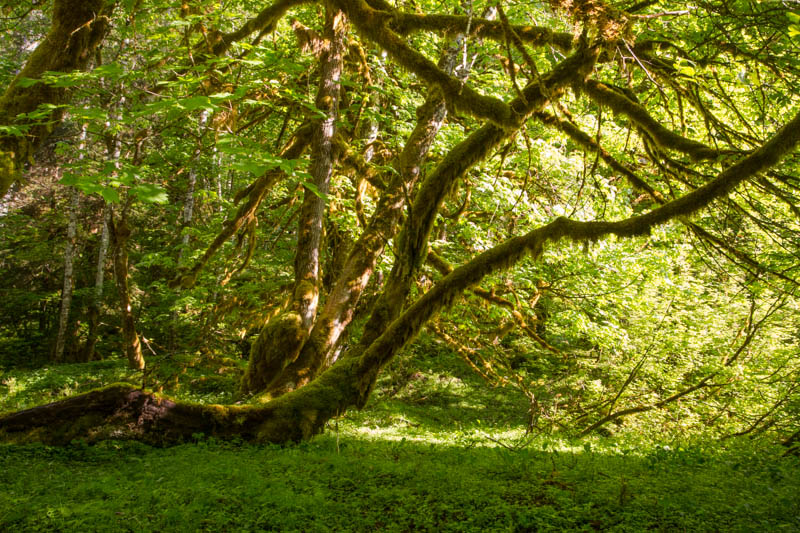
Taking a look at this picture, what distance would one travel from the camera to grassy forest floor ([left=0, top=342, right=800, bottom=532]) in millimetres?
3393

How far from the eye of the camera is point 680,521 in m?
3.33

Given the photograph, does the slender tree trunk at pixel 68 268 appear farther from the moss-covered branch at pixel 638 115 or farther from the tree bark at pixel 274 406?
the moss-covered branch at pixel 638 115

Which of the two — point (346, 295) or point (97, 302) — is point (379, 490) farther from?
point (97, 302)

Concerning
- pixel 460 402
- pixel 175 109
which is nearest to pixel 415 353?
pixel 460 402

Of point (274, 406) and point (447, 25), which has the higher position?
point (447, 25)

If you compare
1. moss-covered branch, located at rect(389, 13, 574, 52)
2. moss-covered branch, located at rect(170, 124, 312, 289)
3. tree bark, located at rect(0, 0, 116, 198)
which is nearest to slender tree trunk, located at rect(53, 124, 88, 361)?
moss-covered branch, located at rect(170, 124, 312, 289)

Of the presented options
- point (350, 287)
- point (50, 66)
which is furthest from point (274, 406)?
point (50, 66)

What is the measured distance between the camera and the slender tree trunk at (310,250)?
21.4 ft

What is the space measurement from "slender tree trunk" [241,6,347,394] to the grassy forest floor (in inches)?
56.3

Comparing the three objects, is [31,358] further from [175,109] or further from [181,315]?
[175,109]

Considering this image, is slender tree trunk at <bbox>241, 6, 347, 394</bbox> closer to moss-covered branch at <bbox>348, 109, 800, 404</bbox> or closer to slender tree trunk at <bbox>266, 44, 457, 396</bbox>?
slender tree trunk at <bbox>266, 44, 457, 396</bbox>

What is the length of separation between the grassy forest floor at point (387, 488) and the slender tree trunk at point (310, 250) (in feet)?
4.69

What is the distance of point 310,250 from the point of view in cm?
683

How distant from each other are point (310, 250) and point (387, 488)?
3787 millimetres
